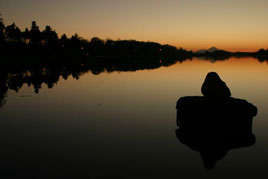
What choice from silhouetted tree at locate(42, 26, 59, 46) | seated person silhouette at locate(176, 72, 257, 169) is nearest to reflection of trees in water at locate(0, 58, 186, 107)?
seated person silhouette at locate(176, 72, 257, 169)

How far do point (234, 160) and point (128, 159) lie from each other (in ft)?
16.3

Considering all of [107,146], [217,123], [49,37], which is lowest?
[107,146]

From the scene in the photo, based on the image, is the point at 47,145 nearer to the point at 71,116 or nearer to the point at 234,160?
the point at 71,116

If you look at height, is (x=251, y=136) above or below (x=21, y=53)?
below

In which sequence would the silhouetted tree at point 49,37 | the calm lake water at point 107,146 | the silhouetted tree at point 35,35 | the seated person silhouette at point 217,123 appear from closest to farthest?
the calm lake water at point 107,146 < the seated person silhouette at point 217,123 < the silhouetted tree at point 35,35 < the silhouetted tree at point 49,37

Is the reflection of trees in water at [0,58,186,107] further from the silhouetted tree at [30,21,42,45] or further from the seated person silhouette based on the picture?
the silhouetted tree at [30,21,42,45]

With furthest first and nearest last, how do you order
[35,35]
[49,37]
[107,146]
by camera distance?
[49,37] < [35,35] < [107,146]

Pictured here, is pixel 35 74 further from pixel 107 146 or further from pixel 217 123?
pixel 217 123

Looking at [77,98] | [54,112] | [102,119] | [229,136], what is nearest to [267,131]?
[229,136]

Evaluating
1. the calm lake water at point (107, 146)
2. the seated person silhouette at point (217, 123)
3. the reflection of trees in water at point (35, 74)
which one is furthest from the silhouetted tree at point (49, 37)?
the seated person silhouette at point (217, 123)

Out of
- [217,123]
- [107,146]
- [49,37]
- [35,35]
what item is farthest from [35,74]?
[49,37]

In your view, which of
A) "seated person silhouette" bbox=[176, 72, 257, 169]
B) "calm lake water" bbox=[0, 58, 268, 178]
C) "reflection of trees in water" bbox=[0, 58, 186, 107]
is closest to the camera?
"calm lake water" bbox=[0, 58, 268, 178]

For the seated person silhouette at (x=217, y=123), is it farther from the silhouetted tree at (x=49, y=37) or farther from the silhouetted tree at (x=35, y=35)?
the silhouetted tree at (x=49, y=37)

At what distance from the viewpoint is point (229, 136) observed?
44.0 ft
